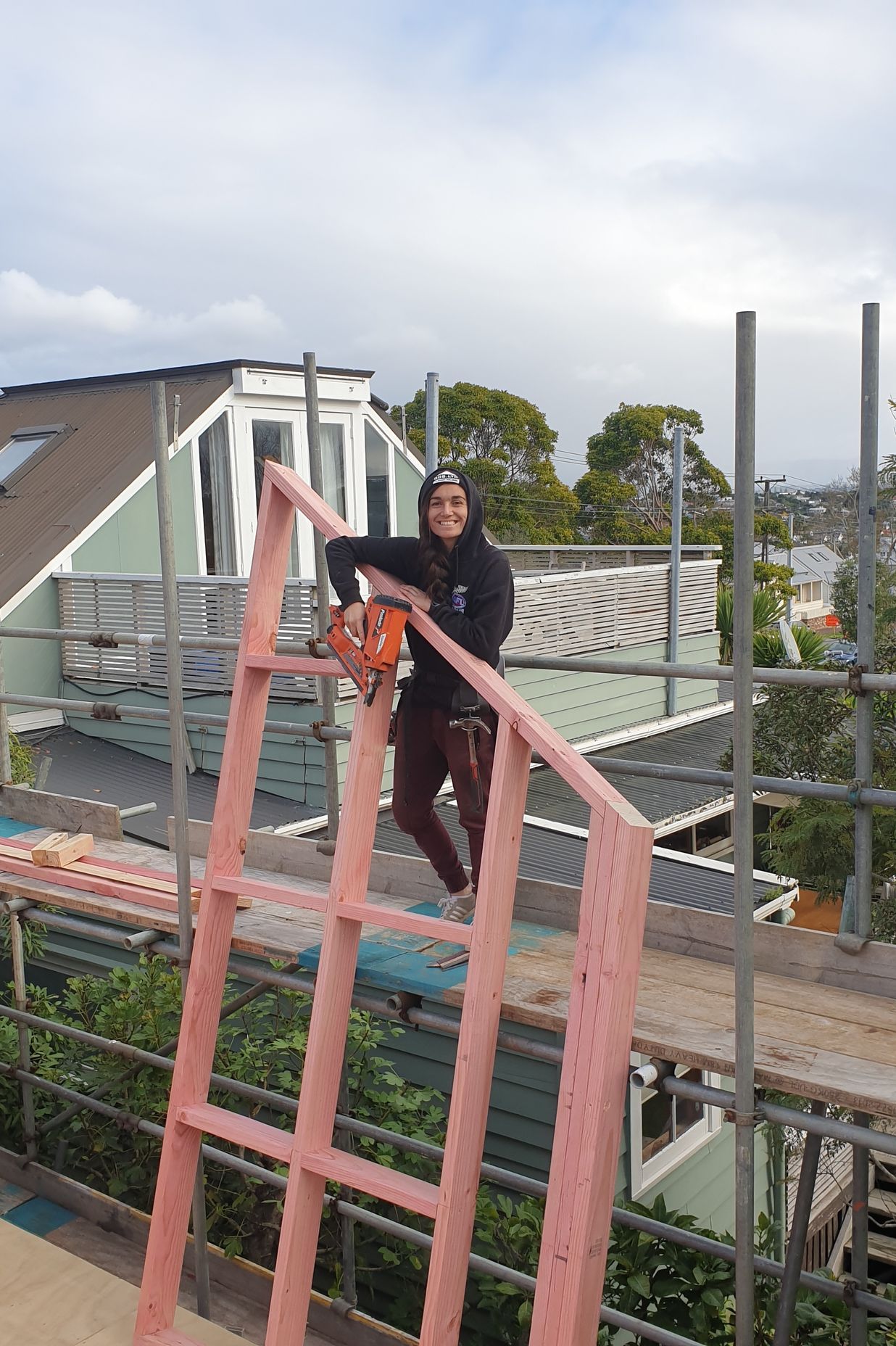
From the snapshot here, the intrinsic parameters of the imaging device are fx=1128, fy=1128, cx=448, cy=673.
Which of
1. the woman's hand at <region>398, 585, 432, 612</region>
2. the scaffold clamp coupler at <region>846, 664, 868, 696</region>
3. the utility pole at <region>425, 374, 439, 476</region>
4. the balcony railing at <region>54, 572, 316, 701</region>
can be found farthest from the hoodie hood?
the balcony railing at <region>54, 572, 316, 701</region>

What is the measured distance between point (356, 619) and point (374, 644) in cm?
12

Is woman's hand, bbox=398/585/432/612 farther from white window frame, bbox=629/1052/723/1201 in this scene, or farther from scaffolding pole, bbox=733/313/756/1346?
white window frame, bbox=629/1052/723/1201

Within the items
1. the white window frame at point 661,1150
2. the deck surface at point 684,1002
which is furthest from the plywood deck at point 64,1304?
the white window frame at point 661,1150

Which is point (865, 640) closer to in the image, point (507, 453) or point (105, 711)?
point (105, 711)

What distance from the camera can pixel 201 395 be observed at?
11.3m

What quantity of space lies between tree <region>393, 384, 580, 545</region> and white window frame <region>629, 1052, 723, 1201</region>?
82.2 feet

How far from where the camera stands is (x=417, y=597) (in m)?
3.21

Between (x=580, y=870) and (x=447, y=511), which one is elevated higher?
(x=447, y=511)

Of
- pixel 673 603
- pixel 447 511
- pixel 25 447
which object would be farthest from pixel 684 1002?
pixel 25 447

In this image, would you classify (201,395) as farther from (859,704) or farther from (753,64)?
(859,704)

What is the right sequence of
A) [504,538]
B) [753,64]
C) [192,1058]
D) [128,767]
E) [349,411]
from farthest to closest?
[504,538]
[349,411]
[128,767]
[753,64]
[192,1058]

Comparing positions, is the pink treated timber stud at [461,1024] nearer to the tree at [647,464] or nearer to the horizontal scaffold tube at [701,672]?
the horizontal scaffold tube at [701,672]

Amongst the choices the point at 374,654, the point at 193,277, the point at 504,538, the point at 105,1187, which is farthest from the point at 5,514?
the point at 504,538

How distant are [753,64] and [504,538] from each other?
74.6ft
